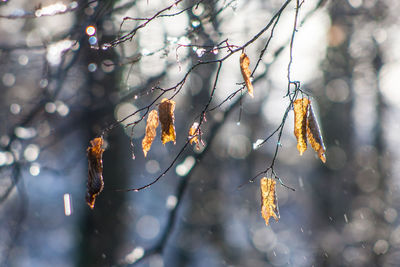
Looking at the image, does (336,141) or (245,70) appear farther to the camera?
(336,141)

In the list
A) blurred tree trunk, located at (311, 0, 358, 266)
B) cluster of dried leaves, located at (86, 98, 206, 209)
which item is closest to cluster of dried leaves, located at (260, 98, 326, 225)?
cluster of dried leaves, located at (86, 98, 206, 209)

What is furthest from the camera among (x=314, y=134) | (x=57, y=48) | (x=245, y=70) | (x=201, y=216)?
(x=201, y=216)

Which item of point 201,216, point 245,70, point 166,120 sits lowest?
point 201,216

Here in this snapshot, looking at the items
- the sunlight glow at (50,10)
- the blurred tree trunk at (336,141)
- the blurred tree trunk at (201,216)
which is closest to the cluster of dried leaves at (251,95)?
the sunlight glow at (50,10)

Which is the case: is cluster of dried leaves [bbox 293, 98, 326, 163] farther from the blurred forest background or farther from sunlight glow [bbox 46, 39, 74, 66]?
sunlight glow [bbox 46, 39, 74, 66]

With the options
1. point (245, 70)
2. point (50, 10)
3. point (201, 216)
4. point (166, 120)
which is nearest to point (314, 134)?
point (245, 70)

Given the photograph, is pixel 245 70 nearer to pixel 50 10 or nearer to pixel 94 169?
pixel 94 169

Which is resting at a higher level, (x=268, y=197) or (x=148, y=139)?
(x=148, y=139)
